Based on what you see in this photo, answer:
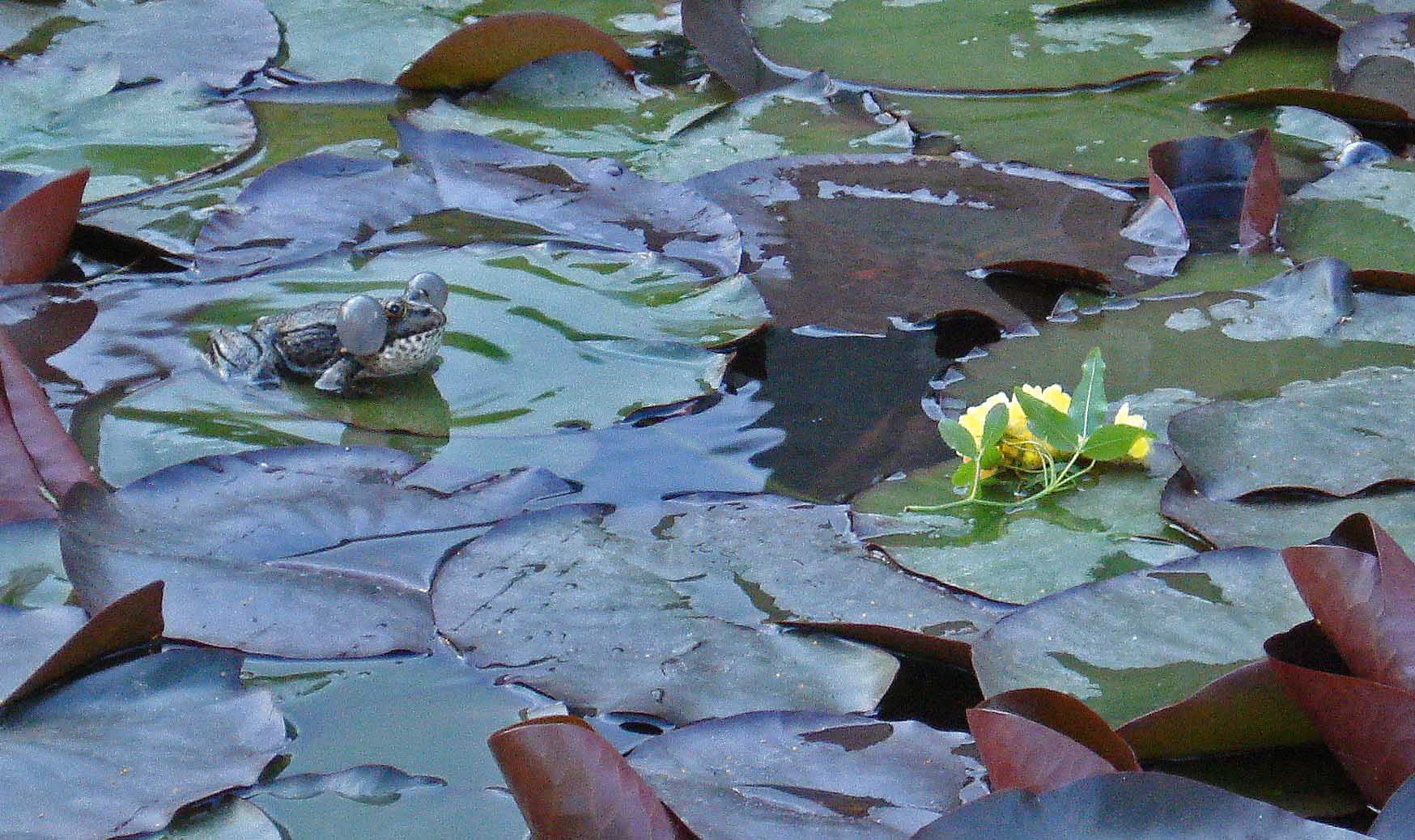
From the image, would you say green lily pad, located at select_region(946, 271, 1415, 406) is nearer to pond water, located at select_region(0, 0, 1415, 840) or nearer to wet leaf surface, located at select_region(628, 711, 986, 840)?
pond water, located at select_region(0, 0, 1415, 840)

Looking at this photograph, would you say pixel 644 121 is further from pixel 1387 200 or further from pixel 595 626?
pixel 595 626

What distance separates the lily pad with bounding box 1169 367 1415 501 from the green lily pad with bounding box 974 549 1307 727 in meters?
0.24

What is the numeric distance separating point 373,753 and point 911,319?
4.39 ft

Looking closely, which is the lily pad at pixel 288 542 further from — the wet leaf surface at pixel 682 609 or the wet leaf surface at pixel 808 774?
the wet leaf surface at pixel 808 774

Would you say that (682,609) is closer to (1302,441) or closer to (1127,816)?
(1127,816)

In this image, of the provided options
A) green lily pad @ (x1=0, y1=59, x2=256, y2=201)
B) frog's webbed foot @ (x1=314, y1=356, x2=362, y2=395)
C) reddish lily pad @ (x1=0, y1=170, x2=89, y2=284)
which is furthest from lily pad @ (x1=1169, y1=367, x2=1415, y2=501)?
green lily pad @ (x1=0, y1=59, x2=256, y2=201)

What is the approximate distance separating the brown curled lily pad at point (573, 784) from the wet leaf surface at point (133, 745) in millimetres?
349

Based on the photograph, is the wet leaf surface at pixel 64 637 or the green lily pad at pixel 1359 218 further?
the green lily pad at pixel 1359 218

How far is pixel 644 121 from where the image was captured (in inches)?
134

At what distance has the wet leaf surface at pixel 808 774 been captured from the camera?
1354 millimetres

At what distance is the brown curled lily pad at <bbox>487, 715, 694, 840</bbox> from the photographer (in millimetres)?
1232

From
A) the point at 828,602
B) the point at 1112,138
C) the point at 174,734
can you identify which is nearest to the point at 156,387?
the point at 174,734

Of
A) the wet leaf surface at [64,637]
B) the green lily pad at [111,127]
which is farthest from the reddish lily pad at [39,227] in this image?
the wet leaf surface at [64,637]

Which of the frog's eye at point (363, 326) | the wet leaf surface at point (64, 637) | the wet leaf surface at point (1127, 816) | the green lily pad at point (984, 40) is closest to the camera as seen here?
the wet leaf surface at point (1127, 816)
